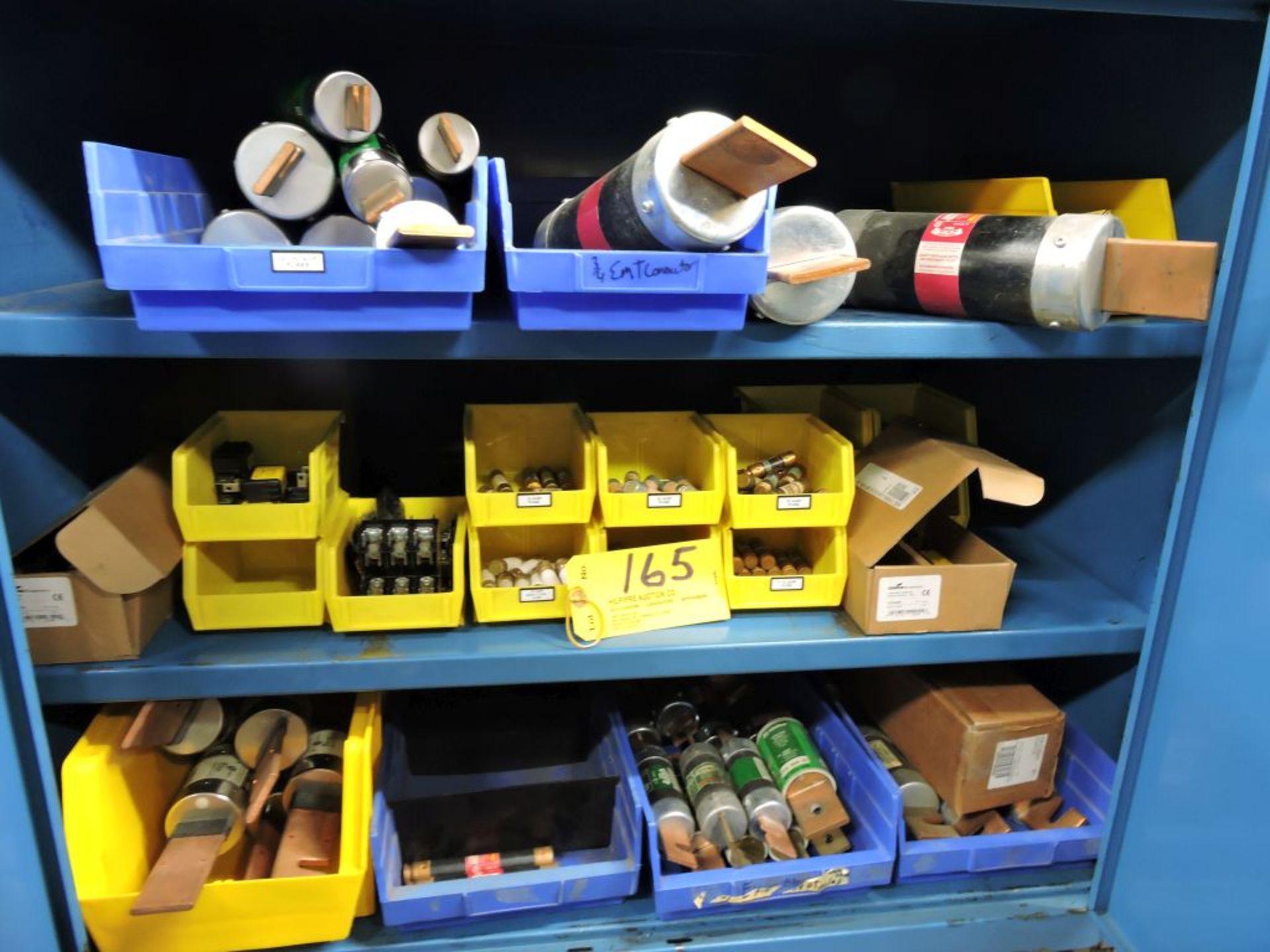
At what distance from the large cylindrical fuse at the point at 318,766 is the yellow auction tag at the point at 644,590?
1.31 ft

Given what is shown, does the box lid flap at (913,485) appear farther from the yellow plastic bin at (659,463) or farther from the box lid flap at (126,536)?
the box lid flap at (126,536)

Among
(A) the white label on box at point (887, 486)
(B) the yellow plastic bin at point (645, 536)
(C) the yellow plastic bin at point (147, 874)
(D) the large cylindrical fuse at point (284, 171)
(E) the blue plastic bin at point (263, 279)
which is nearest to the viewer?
(E) the blue plastic bin at point (263, 279)

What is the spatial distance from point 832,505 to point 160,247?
77 cm

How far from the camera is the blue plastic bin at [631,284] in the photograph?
0.83 meters

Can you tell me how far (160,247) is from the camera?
77cm

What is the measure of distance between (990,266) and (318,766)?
3.44 ft

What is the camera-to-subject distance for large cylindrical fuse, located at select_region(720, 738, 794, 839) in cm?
116

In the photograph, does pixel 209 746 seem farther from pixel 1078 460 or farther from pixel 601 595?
pixel 1078 460

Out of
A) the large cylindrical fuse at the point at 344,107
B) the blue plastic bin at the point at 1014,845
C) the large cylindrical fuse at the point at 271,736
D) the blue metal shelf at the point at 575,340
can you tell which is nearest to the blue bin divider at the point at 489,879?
the large cylindrical fuse at the point at 271,736

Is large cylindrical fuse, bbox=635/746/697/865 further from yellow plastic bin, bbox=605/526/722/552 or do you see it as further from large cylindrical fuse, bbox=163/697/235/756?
large cylindrical fuse, bbox=163/697/235/756

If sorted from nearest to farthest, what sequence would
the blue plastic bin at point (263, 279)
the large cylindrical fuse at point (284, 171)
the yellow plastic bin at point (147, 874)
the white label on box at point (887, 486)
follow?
the blue plastic bin at point (263, 279), the large cylindrical fuse at point (284, 171), the yellow plastic bin at point (147, 874), the white label on box at point (887, 486)

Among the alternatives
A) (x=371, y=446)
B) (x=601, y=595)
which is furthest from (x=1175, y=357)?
(x=371, y=446)

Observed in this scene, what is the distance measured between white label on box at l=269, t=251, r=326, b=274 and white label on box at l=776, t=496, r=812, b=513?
582 millimetres

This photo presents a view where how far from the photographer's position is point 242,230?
35.0 inches
